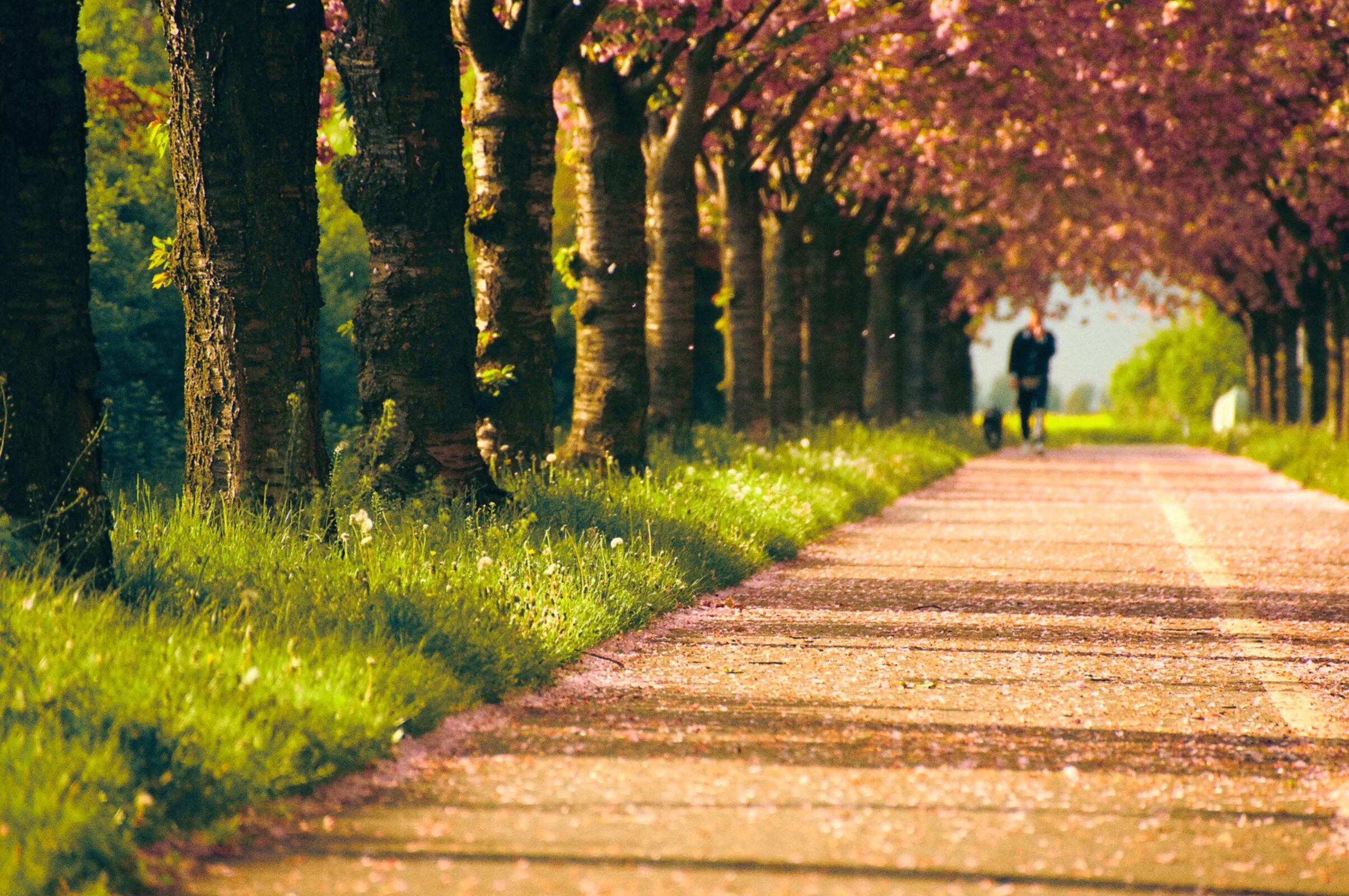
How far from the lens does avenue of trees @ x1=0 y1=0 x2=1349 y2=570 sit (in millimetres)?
9375

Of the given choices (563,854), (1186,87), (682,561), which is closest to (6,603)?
(563,854)

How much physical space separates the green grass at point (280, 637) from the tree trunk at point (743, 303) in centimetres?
1048

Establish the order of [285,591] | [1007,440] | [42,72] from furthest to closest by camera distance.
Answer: [1007,440] → [285,591] → [42,72]

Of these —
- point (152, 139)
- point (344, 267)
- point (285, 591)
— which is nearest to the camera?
point (285, 591)

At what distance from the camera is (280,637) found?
663cm

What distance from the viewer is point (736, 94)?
19.8 metres

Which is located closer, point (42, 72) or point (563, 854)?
point (563, 854)

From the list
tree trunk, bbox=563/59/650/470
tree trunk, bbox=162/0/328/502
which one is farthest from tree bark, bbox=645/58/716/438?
tree trunk, bbox=162/0/328/502

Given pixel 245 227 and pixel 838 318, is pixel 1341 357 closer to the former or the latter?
pixel 838 318

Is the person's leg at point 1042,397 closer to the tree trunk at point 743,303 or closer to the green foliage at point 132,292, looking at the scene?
the tree trunk at point 743,303

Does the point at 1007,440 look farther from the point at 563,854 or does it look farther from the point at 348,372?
the point at 563,854

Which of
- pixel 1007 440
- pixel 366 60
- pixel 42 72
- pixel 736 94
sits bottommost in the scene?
pixel 1007 440

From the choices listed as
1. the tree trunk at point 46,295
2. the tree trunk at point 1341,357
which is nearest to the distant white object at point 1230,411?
the tree trunk at point 1341,357

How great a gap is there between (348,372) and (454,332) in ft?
35.2
